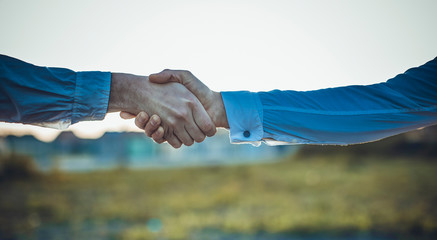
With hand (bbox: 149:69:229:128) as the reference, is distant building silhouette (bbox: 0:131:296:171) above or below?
below

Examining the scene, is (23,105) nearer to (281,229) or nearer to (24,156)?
(281,229)

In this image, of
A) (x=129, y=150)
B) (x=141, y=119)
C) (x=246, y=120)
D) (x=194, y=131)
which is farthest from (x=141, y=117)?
(x=129, y=150)

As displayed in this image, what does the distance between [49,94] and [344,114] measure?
164cm

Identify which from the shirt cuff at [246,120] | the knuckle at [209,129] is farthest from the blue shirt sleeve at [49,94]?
the shirt cuff at [246,120]

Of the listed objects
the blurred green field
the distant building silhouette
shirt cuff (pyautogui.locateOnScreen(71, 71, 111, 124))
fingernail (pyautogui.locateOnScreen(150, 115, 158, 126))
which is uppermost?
shirt cuff (pyautogui.locateOnScreen(71, 71, 111, 124))

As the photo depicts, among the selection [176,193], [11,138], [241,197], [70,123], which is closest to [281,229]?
[241,197]

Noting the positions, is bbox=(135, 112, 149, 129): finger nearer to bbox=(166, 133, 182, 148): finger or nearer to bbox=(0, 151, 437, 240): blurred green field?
bbox=(166, 133, 182, 148): finger

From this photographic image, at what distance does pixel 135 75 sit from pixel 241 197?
6.26 metres

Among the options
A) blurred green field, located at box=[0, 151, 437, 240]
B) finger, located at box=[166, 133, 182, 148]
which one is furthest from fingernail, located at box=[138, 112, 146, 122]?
blurred green field, located at box=[0, 151, 437, 240]

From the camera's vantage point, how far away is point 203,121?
2.13 m

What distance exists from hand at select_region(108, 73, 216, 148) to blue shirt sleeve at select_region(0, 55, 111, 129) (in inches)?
8.6

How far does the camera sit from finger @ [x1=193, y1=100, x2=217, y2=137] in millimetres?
2107

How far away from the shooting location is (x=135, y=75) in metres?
2.13

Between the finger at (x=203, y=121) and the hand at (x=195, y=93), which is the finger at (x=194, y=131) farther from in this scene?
the hand at (x=195, y=93)
